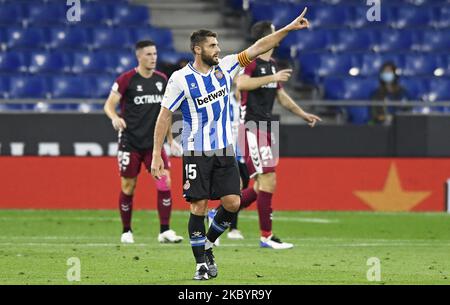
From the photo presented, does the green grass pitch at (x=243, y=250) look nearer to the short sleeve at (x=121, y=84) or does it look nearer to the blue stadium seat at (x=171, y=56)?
the short sleeve at (x=121, y=84)

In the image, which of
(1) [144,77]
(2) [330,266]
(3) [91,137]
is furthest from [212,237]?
(3) [91,137]

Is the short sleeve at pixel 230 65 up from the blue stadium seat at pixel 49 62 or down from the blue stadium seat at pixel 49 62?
up

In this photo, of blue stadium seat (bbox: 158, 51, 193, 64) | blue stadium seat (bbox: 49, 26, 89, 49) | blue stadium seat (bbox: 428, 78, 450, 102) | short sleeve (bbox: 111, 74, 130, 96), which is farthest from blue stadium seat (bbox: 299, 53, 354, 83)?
short sleeve (bbox: 111, 74, 130, 96)

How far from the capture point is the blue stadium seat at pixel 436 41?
23453mm

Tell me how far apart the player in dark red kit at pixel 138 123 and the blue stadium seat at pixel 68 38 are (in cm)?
759

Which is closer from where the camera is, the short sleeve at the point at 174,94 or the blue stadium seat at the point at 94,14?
the short sleeve at the point at 174,94

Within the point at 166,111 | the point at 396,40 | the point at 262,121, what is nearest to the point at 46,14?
the point at 396,40

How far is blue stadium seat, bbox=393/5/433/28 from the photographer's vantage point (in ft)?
78.6

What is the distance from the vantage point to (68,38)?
22.1 metres

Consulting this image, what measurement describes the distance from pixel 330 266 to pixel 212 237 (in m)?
1.30

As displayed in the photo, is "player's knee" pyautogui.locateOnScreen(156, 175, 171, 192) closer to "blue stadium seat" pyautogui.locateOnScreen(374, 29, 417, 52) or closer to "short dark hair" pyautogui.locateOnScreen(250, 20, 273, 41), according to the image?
"short dark hair" pyautogui.locateOnScreen(250, 20, 273, 41)

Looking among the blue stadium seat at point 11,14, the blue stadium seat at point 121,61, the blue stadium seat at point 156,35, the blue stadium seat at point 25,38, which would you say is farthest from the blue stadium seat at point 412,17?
the blue stadium seat at point 11,14

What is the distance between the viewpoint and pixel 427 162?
1927cm

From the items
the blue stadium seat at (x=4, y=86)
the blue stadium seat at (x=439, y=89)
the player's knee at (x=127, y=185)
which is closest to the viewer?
the player's knee at (x=127, y=185)
